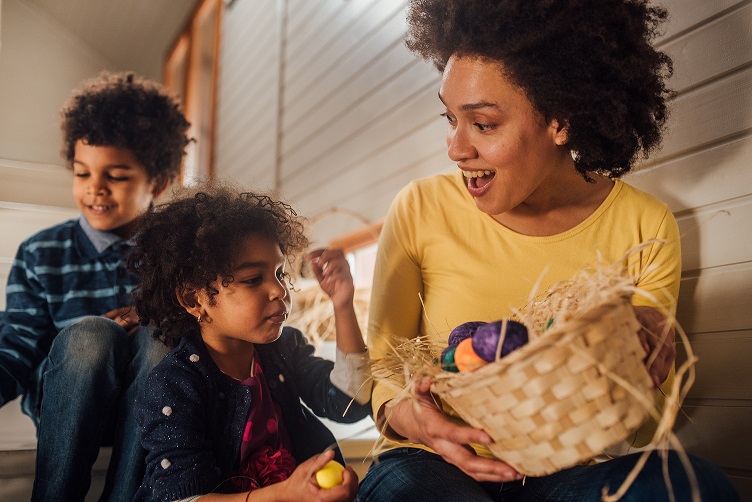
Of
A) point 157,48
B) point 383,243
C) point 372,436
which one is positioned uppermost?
point 157,48

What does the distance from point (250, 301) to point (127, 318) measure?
1.34 feet

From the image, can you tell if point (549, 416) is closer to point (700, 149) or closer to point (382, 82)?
point (700, 149)

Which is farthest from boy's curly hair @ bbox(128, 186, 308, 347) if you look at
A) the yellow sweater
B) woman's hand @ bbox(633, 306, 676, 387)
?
woman's hand @ bbox(633, 306, 676, 387)

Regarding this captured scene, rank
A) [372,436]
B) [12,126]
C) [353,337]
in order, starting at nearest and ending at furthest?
[353,337], [372,436], [12,126]

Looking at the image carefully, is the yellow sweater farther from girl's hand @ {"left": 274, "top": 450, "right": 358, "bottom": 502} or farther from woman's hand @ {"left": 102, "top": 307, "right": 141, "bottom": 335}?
woman's hand @ {"left": 102, "top": 307, "right": 141, "bottom": 335}

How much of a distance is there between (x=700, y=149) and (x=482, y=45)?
1.62ft

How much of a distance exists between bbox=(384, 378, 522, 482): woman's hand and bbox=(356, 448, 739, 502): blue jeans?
63mm

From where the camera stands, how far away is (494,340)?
742mm

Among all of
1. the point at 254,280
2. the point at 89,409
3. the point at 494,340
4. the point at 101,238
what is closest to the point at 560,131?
the point at 494,340

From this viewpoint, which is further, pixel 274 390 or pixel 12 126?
pixel 12 126

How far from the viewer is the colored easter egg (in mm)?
828

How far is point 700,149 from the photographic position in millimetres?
1226

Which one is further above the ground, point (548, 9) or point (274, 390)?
point (548, 9)

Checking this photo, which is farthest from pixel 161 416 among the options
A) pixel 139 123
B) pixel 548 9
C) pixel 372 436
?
pixel 139 123
